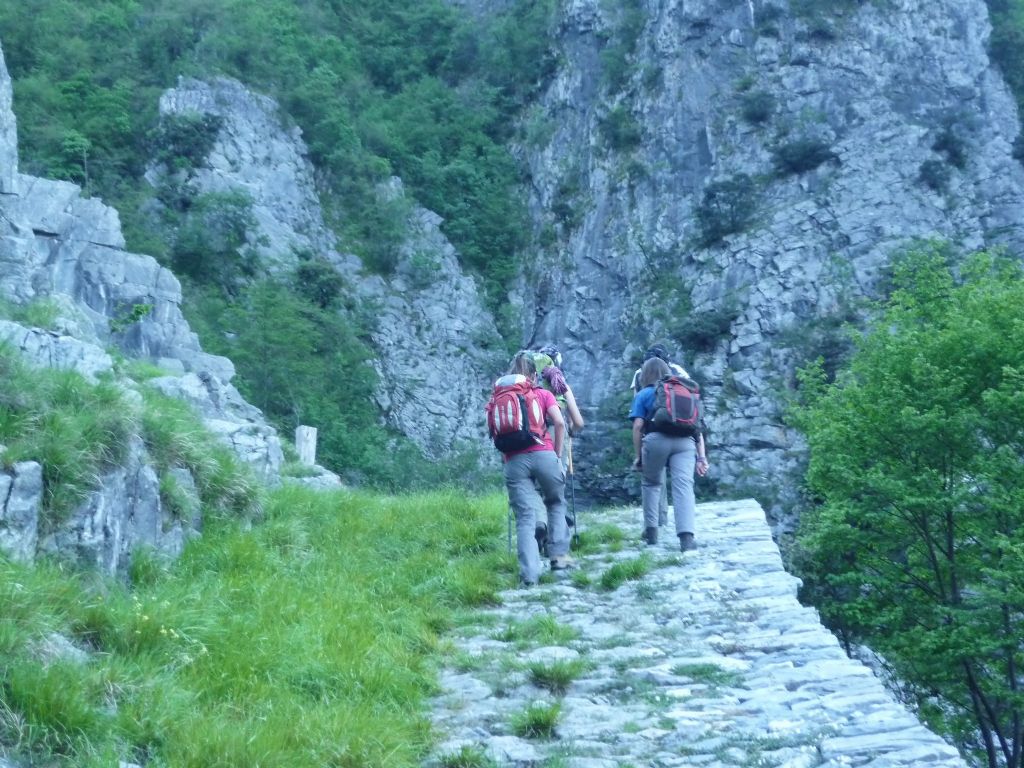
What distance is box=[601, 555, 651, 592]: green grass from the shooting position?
705 cm

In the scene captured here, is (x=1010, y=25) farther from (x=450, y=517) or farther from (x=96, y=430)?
(x=96, y=430)

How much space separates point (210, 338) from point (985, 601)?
19.8 m

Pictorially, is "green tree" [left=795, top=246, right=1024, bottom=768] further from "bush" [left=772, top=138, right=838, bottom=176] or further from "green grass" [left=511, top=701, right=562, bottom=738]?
"bush" [left=772, top=138, right=838, bottom=176]

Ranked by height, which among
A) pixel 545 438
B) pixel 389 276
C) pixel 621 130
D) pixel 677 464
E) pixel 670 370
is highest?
pixel 621 130

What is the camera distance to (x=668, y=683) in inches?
200

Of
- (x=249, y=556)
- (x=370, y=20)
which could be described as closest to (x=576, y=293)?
(x=370, y=20)

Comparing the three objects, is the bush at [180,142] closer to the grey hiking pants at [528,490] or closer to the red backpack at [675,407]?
the red backpack at [675,407]

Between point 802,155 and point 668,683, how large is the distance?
31.6 metres

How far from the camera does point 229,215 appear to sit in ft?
102

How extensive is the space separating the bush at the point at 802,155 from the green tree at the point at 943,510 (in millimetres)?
17406

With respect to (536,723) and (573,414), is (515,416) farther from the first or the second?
(536,723)

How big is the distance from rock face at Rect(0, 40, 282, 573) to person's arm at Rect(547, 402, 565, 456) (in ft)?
8.45

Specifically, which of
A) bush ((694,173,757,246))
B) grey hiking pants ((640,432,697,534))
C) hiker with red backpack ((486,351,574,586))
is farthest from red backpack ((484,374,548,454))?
bush ((694,173,757,246))

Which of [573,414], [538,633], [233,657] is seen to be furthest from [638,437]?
[233,657]
